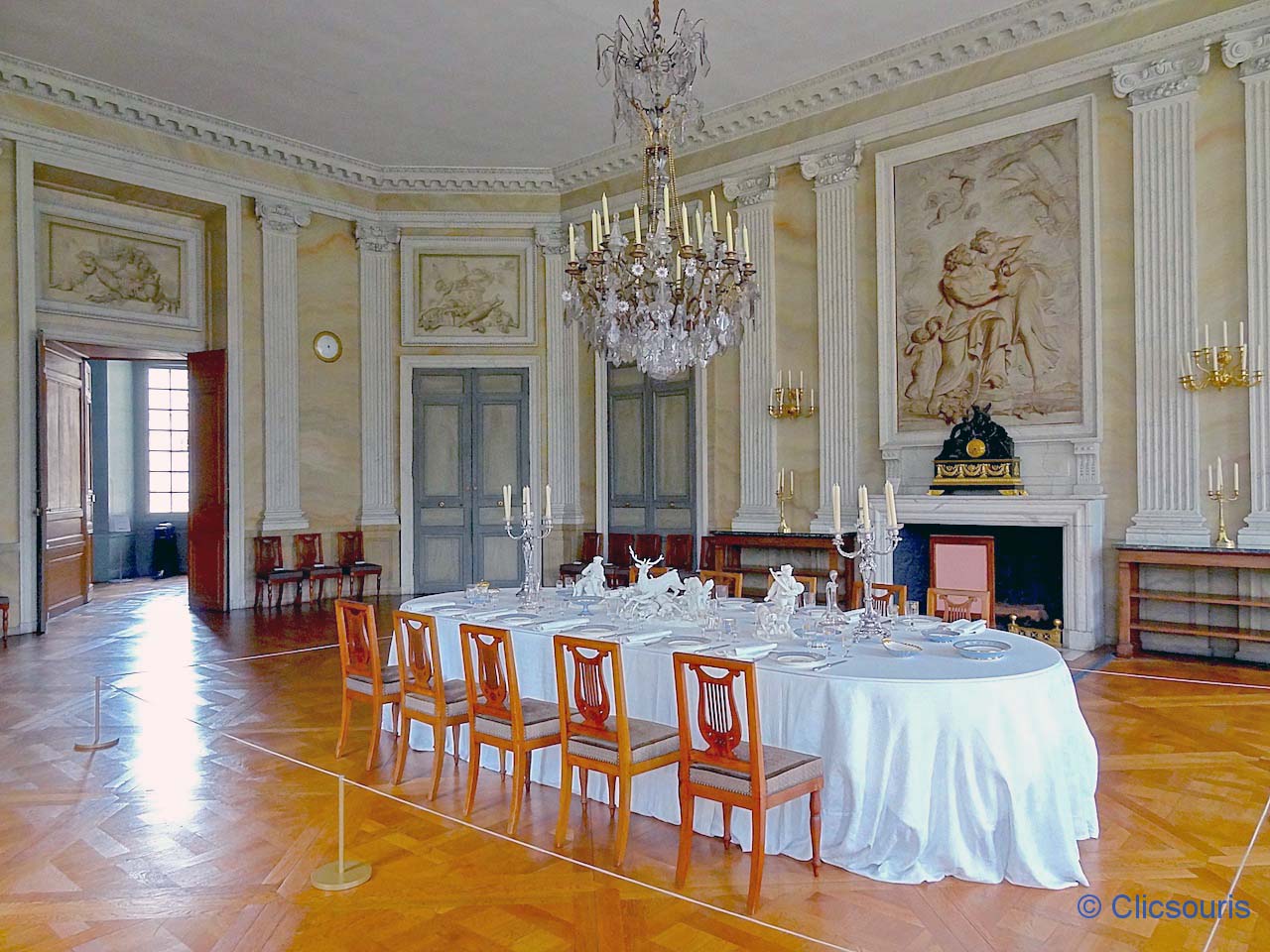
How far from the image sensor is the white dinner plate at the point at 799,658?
11.0 ft

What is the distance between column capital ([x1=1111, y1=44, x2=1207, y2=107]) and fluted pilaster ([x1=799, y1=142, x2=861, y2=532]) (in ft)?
7.11

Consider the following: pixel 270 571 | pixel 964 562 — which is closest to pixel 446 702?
pixel 964 562

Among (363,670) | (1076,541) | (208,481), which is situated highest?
(208,481)

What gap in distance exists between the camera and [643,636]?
156 inches

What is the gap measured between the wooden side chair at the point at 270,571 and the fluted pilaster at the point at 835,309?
210 inches

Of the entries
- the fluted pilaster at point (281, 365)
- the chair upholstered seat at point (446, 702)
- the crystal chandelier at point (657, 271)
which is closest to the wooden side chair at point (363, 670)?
the chair upholstered seat at point (446, 702)

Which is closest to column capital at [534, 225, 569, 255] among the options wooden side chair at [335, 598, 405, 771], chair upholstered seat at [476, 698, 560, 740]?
wooden side chair at [335, 598, 405, 771]

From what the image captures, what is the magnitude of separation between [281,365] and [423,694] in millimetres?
6762

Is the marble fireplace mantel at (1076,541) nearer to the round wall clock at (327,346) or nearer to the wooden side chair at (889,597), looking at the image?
the wooden side chair at (889,597)

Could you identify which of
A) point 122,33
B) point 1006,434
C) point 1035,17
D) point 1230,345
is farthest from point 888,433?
point 122,33

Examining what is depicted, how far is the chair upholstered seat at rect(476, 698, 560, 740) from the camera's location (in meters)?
3.66

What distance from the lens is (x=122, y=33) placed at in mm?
7406

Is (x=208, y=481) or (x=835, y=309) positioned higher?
(x=835, y=309)

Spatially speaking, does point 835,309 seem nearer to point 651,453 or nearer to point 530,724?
point 651,453
